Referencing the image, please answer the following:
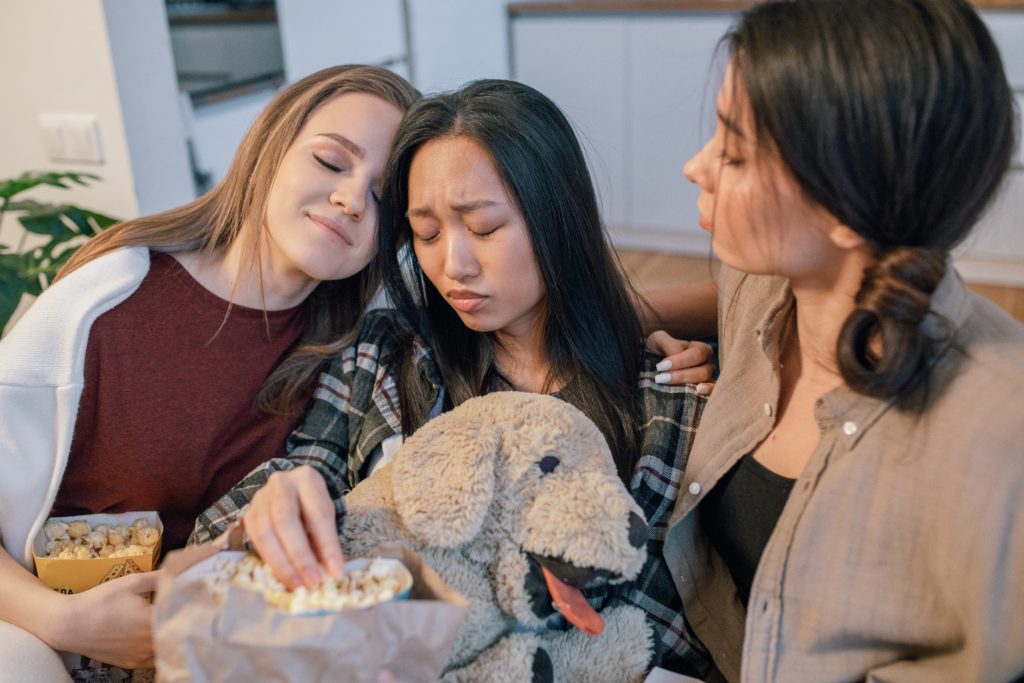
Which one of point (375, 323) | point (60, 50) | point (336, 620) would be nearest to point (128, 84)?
point (60, 50)

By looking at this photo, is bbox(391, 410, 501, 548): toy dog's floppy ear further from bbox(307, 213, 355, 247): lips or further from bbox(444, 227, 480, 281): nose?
bbox(307, 213, 355, 247): lips

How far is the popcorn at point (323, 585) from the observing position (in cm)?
81

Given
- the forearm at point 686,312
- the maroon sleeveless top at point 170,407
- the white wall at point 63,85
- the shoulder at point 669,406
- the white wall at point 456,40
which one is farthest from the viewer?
the white wall at point 456,40

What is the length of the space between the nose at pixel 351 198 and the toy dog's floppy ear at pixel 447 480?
1.40 feet

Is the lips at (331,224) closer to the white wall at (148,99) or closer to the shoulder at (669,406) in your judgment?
the shoulder at (669,406)

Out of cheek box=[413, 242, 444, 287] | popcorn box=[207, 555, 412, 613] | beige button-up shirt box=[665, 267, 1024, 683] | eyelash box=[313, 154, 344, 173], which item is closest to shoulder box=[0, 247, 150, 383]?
eyelash box=[313, 154, 344, 173]

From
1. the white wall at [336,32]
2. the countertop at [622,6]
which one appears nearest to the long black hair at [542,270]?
the white wall at [336,32]

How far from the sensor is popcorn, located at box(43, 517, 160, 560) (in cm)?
119

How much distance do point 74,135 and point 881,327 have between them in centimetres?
177

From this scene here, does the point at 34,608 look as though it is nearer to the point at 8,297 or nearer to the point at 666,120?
the point at 8,297

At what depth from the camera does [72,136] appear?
207cm

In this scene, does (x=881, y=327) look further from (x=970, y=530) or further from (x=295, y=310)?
(x=295, y=310)

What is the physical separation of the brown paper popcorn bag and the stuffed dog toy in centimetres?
11

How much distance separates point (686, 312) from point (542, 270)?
32 cm
